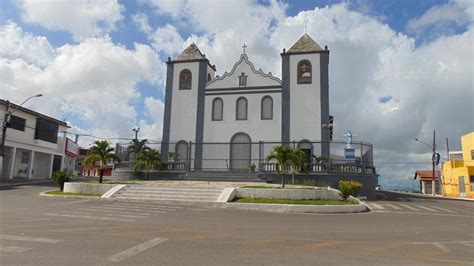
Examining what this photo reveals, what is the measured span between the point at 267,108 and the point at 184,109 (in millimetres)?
7365

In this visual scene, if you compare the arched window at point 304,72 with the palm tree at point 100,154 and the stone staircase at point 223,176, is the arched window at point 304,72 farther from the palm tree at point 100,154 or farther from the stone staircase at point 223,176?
the palm tree at point 100,154

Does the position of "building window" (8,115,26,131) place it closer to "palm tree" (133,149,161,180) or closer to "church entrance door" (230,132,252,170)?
"palm tree" (133,149,161,180)

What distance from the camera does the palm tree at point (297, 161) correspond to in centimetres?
2149

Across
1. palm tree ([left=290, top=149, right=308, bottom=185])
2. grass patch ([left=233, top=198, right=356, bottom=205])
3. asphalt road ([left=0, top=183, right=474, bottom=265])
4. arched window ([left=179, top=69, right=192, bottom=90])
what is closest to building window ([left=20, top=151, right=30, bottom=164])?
arched window ([left=179, top=69, right=192, bottom=90])

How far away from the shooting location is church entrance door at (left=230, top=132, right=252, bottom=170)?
30.1m

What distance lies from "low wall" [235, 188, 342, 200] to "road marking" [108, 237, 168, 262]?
10342 millimetres

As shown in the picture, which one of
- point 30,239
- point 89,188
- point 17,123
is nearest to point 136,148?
point 89,188

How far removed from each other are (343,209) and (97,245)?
11530 mm

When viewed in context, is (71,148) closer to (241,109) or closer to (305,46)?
(241,109)

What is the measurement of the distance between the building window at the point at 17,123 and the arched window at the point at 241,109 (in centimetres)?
2265

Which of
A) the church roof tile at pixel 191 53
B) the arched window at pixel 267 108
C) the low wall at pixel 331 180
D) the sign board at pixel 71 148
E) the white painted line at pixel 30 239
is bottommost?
the white painted line at pixel 30 239

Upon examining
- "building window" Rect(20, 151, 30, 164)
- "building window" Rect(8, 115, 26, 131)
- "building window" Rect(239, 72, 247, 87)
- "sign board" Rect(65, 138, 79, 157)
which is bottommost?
"building window" Rect(20, 151, 30, 164)

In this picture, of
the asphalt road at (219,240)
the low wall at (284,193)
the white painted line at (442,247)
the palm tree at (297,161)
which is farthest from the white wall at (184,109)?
the white painted line at (442,247)

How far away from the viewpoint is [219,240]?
879 cm
